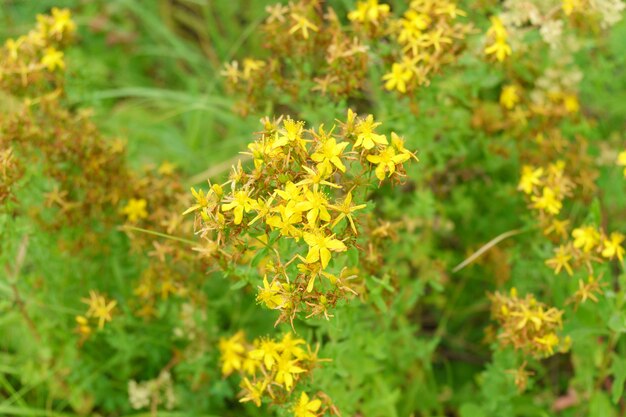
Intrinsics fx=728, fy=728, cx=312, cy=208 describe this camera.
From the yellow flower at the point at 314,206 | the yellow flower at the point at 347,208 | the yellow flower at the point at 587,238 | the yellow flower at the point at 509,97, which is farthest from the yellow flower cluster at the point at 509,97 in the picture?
the yellow flower at the point at 314,206

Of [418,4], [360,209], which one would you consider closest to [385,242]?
[360,209]

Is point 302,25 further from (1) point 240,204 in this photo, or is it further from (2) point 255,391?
(2) point 255,391

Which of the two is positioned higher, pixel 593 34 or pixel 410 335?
pixel 593 34

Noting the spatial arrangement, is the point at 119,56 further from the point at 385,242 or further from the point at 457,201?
the point at 385,242

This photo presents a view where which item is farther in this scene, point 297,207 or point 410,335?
point 410,335

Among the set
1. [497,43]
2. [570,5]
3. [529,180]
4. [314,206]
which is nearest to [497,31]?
[497,43]

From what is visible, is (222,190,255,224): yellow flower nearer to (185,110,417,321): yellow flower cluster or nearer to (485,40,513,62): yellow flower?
(185,110,417,321): yellow flower cluster
